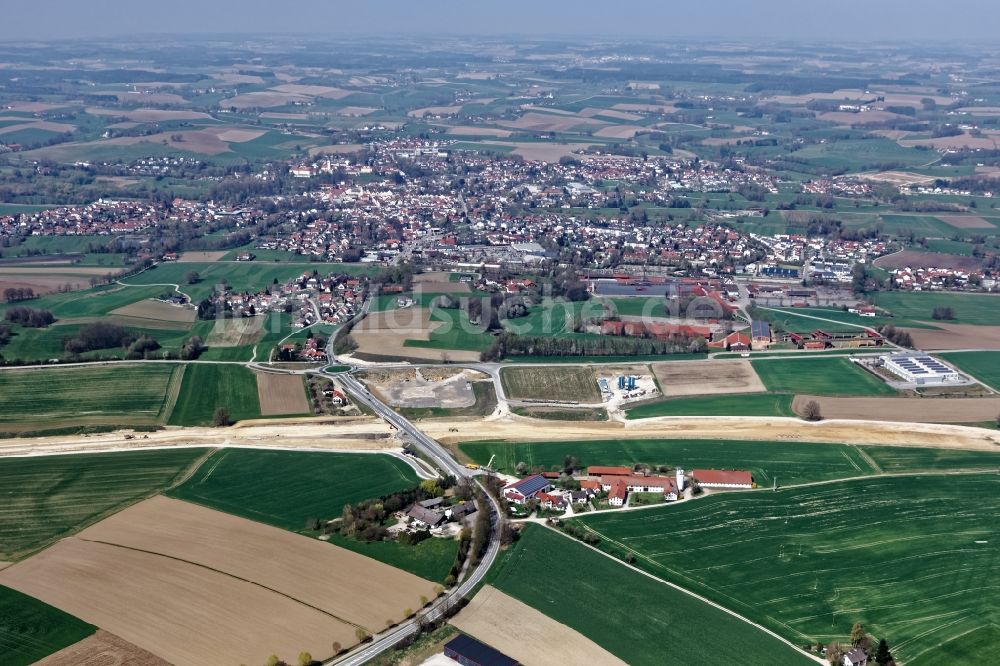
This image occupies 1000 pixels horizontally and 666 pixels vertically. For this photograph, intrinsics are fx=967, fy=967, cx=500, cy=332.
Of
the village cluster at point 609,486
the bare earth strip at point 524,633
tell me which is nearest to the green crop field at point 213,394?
the village cluster at point 609,486

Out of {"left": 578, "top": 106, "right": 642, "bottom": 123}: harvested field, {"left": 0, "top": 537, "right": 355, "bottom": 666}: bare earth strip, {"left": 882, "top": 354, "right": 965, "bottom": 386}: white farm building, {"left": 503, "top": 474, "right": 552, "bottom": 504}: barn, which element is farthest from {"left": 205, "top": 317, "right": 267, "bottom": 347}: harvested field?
{"left": 578, "top": 106, "right": 642, "bottom": 123}: harvested field

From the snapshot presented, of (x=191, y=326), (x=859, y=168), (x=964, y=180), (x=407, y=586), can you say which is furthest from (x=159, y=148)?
(x=407, y=586)

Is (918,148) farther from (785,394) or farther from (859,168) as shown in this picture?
(785,394)

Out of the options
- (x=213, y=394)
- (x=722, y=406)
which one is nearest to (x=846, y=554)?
(x=722, y=406)

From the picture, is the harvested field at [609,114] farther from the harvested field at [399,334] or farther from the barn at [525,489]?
the barn at [525,489]

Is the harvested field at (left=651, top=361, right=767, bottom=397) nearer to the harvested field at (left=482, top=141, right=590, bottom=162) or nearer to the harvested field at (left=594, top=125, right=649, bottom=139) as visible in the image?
the harvested field at (left=482, top=141, right=590, bottom=162)

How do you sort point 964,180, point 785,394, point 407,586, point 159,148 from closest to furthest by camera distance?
point 407,586, point 785,394, point 964,180, point 159,148
